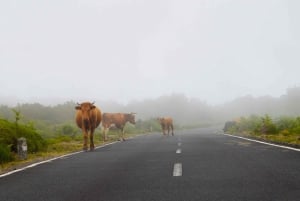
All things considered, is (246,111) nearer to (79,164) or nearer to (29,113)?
(29,113)

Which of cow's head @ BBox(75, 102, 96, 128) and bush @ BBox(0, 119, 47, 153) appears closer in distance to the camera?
bush @ BBox(0, 119, 47, 153)

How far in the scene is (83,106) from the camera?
21.4 meters

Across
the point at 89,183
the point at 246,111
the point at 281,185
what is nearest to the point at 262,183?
the point at 281,185

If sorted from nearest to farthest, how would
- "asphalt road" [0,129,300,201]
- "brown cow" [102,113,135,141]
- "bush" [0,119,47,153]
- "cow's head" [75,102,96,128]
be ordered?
"asphalt road" [0,129,300,201] → "bush" [0,119,47,153] → "cow's head" [75,102,96,128] → "brown cow" [102,113,135,141]

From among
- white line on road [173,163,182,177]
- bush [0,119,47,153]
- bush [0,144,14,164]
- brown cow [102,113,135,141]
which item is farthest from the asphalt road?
brown cow [102,113,135,141]

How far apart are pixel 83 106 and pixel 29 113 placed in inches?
1523

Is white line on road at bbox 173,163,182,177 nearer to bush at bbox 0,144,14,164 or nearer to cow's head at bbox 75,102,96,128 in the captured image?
bush at bbox 0,144,14,164

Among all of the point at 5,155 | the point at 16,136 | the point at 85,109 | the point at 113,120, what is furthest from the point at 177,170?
the point at 113,120

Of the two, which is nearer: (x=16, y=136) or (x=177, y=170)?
(x=177, y=170)

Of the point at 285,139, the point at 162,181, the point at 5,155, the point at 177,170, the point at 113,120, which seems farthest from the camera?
the point at 113,120

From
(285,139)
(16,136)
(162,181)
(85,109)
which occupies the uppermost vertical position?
(85,109)

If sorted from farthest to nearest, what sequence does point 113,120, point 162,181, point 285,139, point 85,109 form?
point 113,120 < point 285,139 < point 85,109 < point 162,181

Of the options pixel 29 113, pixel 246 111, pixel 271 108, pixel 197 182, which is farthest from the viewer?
pixel 246 111

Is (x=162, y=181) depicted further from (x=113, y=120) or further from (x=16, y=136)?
(x=113, y=120)
